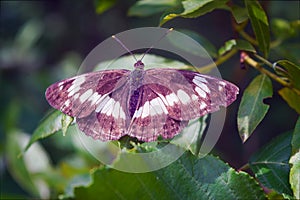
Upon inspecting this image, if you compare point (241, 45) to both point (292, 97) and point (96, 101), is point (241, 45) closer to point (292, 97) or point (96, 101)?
point (292, 97)

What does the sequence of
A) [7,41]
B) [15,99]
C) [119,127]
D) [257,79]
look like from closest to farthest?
[119,127]
[257,79]
[15,99]
[7,41]

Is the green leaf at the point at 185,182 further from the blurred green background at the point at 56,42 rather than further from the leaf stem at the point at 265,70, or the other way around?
the blurred green background at the point at 56,42

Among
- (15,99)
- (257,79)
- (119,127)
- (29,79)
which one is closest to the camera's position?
(119,127)

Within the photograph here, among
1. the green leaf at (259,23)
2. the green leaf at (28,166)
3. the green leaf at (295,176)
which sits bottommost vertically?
the green leaf at (28,166)

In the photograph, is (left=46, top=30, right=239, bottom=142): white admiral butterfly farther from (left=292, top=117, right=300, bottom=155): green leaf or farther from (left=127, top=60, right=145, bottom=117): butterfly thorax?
(left=292, top=117, right=300, bottom=155): green leaf

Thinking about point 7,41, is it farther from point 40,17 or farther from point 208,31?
point 208,31

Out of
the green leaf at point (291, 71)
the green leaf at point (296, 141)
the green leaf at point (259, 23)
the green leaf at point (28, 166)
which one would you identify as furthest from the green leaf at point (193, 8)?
the green leaf at point (28, 166)

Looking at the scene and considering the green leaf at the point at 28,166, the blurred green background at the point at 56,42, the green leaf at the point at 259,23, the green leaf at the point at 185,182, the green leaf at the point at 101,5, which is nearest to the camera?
the green leaf at the point at 185,182

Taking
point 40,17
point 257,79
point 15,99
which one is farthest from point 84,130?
point 40,17
